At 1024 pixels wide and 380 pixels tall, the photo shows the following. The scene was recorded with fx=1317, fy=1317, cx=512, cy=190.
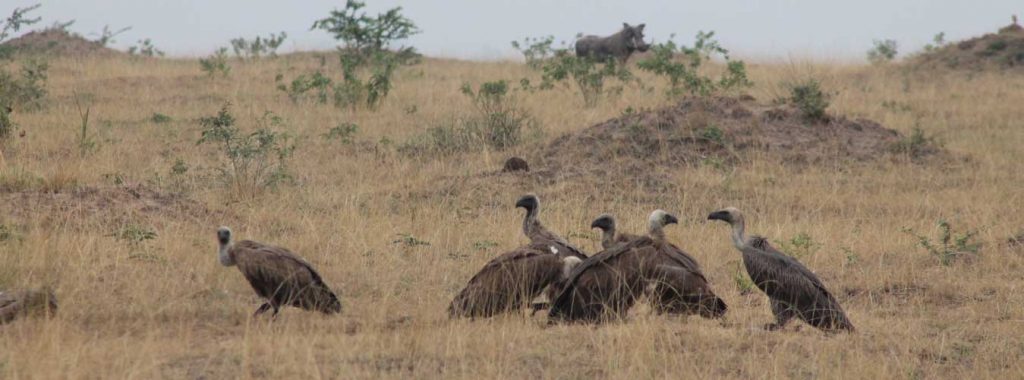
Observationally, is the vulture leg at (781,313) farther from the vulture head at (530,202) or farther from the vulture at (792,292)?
the vulture head at (530,202)

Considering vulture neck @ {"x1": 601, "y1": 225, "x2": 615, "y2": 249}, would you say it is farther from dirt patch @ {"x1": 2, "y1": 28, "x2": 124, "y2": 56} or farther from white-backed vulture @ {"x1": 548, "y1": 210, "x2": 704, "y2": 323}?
dirt patch @ {"x1": 2, "y1": 28, "x2": 124, "y2": 56}

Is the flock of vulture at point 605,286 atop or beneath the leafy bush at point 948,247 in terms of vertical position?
atop

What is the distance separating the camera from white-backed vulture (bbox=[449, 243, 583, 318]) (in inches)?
304

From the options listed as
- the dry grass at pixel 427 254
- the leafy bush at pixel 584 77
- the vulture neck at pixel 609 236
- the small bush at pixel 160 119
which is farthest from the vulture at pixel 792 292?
the leafy bush at pixel 584 77

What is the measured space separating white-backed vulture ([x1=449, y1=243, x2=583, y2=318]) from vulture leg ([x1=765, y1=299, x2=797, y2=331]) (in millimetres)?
1255

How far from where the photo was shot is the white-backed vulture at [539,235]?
868 cm

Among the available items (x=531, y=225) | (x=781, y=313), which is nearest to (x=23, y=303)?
(x=531, y=225)

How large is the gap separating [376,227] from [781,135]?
21.6 ft

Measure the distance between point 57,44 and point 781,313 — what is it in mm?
23557

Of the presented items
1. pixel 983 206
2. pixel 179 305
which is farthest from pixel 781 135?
pixel 179 305

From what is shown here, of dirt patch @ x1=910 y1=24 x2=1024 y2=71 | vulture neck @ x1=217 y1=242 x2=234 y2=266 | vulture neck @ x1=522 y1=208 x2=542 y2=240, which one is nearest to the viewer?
vulture neck @ x1=217 y1=242 x2=234 y2=266

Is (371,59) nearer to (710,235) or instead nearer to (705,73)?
(705,73)

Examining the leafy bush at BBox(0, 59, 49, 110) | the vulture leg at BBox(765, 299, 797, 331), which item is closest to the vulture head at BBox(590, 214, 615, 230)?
the vulture leg at BBox(765, 299, 797, 331)

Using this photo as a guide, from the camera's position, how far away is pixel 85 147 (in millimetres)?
14367
